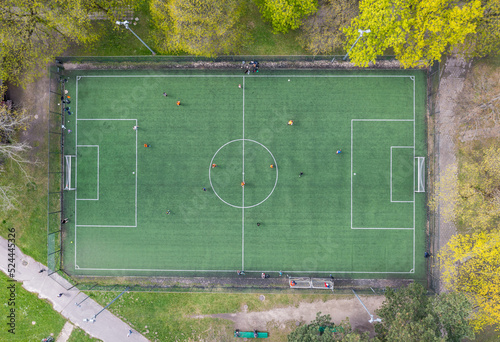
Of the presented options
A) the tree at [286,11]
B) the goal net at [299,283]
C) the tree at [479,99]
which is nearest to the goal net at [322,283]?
the goal net at [299,283]

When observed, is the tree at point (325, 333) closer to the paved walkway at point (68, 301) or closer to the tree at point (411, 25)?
the paved walkway at point (68, 301)

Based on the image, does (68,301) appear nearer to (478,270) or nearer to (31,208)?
(31,208)

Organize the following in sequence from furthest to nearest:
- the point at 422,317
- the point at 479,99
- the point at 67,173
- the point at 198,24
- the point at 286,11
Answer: the point at 67,173 < the point at 479,99 < the point at 286,11 < the point at 198,24 < the point at 422,317

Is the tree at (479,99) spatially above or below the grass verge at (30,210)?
above

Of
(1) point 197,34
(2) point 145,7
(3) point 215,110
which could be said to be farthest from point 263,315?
(2) point 145,7

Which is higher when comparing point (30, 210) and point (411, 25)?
point (411, 25)

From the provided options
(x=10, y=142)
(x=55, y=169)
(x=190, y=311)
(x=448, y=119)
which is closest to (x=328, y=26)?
(x=448, y=119)
